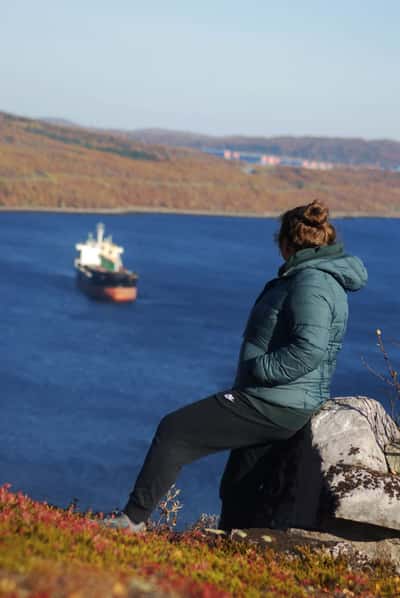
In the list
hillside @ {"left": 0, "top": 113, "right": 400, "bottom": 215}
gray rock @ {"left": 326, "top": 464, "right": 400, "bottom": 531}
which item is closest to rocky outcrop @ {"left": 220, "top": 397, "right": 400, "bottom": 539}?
gray rock @ {"left": 326, "top": 464, "right": 400, "bottom": 531}

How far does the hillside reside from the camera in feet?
468

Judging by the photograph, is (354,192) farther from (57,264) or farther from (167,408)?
(167,408)

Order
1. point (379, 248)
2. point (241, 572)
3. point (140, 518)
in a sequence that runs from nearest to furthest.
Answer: point (241, 572) → point (140, 518) → point (379, 248)

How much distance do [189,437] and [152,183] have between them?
15794cm

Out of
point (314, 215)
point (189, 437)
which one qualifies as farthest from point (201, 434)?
point (314, 215)

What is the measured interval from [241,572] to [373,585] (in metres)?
0.45

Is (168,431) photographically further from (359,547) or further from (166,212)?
(166,212)

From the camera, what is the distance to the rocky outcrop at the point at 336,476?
3328 millimetres

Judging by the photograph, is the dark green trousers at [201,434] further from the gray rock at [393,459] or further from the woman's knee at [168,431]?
the gray rock at [393,459]

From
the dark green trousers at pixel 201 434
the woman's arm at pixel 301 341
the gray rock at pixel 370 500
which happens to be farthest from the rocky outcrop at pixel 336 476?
the woman's arm at pixel 301 341

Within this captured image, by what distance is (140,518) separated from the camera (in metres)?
3.32

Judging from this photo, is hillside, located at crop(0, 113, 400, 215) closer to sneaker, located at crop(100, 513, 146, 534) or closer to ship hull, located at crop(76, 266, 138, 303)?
ship hull, located at crop(76, 266, 138, 303)

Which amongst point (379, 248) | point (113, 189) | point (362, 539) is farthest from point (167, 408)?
point (113, 189)

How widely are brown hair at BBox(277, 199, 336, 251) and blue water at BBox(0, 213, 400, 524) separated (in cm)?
1599
